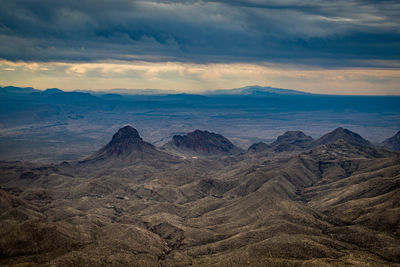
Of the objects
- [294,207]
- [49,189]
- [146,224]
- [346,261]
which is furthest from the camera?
[49,189]

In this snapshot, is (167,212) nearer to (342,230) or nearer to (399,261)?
(342,230)

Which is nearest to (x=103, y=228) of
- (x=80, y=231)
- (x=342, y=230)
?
(x=80, y=231)

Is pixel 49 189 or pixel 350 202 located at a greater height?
pixel 350 202

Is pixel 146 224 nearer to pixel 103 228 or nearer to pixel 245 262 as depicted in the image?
pixel 103 228

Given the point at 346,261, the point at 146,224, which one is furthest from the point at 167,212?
the point at 346,261

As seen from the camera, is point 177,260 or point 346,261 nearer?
point 346,261

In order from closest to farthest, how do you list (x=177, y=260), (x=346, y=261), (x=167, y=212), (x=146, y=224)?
(x=346, y=261), (x=177, y=260), (x=146, y=224), (x=167, y=212)
